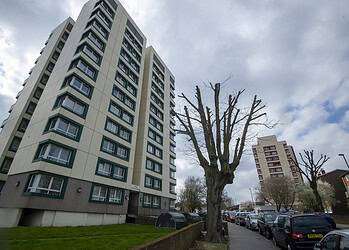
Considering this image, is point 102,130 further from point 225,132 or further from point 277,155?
point 277,155

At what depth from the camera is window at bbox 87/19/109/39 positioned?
3104cm

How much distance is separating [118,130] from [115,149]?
9.20ft

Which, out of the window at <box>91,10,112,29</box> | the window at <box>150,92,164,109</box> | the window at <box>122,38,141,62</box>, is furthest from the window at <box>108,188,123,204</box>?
the window at <box>91,10,112,29</box>

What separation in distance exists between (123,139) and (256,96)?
769 inches

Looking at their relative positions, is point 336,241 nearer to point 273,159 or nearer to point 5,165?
point 5,165

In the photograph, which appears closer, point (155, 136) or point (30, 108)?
point (30, 108)

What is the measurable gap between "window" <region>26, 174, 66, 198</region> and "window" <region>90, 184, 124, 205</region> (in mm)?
3940

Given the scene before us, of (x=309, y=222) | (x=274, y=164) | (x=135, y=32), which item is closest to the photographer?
(x=309, y=222)

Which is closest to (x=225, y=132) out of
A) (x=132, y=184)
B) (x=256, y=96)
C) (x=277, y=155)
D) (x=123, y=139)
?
(x=256, y=96)

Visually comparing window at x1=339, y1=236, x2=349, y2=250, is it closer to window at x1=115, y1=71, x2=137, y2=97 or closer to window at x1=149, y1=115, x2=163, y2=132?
window at x1=115, y1=71, x2=137, y2=97

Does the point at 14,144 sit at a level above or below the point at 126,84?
below

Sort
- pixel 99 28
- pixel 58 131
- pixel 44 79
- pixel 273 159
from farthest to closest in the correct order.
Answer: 1. pixel 273 159
2. pixel 44 79
3. pixel 99 28
4. pixel 58 131

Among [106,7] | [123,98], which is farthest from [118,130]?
A: [106,7]

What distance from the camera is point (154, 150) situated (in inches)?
1535
